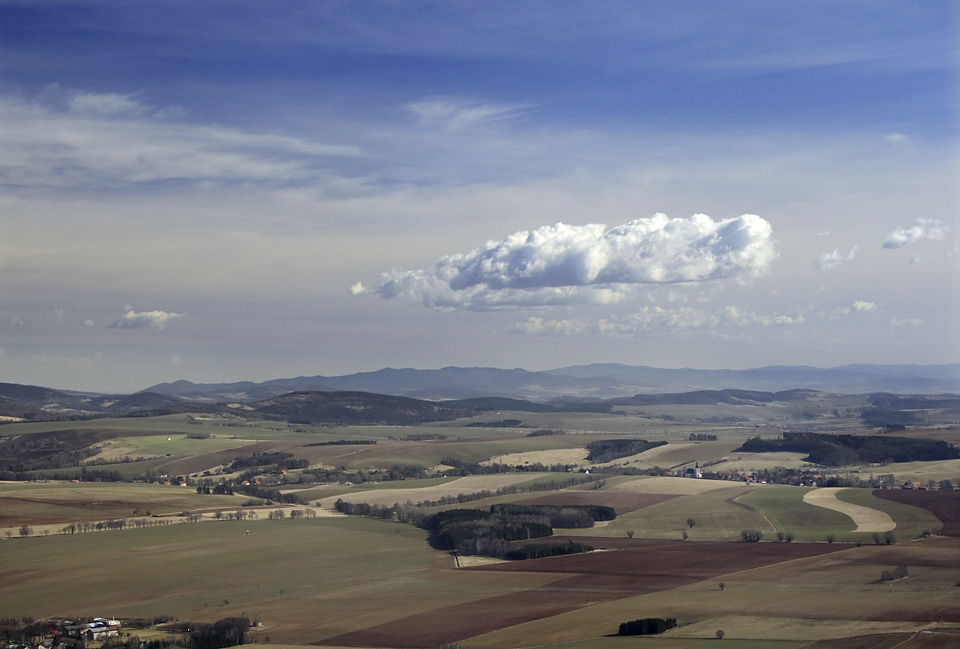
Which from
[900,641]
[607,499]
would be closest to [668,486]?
[607,499]

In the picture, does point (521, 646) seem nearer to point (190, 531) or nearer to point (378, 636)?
point (378, 636)

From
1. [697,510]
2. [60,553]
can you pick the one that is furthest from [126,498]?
[697,510]

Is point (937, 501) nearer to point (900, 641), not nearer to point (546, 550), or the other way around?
point (546, 550)

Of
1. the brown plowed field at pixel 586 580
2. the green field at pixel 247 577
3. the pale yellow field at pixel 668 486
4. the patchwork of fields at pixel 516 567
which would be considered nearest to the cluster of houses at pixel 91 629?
the green field at pixel 247 577

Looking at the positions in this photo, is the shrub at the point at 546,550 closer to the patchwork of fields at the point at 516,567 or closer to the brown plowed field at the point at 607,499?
the patchwork of fields at the point at 516,567

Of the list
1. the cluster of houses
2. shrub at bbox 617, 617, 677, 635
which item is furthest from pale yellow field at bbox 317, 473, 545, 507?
shrub at bbox 617, 617, 677, 635
